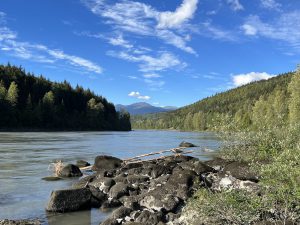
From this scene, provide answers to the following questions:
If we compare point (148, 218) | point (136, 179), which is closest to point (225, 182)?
point (136, 179)

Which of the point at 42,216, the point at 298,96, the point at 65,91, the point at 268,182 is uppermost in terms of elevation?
the point at 65,91

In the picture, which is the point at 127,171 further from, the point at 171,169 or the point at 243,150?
the point at 243,150

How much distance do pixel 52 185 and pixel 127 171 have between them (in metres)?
6.63

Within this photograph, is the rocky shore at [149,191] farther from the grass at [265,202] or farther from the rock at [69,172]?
the rock at [69,172]

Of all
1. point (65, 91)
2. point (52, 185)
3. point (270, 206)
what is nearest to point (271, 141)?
point (270, 206)

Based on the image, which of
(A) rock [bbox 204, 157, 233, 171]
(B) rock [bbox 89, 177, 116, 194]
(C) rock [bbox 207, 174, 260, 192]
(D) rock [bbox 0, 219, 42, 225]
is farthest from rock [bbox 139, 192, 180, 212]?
(A) rock [bbox 204, 157, 233, 171]

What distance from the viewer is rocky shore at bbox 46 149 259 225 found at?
1873 cm

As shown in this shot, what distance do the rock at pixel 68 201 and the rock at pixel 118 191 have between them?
8.96 feet

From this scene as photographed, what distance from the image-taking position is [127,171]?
32156 mm

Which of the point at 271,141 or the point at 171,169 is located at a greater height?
the point at 271,141

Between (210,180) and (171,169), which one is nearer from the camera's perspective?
(210,180)

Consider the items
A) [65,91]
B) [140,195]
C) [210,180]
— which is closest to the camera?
[140,195]

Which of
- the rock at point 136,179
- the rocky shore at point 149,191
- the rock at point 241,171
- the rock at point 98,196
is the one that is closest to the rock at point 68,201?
the rocky shore at point 149,191

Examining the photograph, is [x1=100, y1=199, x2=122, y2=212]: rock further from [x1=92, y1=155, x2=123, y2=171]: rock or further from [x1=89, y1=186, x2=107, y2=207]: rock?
[x1=92, y1=155, x2=123, y2=171]: rock
